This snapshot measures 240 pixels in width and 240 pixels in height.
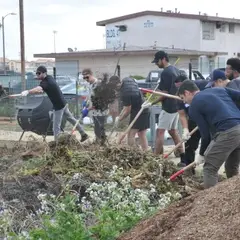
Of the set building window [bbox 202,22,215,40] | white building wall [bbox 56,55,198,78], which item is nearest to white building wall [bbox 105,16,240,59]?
building window [bbox 202,22,215,40]

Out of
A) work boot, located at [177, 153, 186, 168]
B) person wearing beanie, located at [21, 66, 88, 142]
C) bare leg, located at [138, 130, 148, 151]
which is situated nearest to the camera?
work boot, located at [177, 153, 186, 168]

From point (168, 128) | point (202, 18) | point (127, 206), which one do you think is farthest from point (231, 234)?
point (202, 18)

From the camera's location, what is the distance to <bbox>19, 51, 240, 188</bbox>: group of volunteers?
23.0 ft

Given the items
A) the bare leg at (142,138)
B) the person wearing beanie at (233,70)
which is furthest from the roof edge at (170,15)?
the person wearing beanie at (233,70)

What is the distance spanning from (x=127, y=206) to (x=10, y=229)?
978 millimetres

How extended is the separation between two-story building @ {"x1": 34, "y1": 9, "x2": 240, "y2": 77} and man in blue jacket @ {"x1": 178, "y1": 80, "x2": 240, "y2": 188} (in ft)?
119

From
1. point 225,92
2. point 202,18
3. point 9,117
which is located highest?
point 202,18

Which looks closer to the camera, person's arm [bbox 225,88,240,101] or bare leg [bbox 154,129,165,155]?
person's arm [bbox 225,88,240,101]

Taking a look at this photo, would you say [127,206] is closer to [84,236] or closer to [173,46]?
[84,236]

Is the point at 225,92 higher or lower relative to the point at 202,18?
lower

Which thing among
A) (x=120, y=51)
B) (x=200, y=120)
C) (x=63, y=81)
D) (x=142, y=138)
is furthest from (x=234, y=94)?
(x=120, y=51)

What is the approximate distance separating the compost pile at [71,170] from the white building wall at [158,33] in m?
44.0

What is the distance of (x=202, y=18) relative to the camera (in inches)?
2034

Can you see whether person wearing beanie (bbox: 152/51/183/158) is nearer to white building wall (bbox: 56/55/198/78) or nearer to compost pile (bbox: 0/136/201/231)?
compost pile (bbox: 0/136/201/231)
